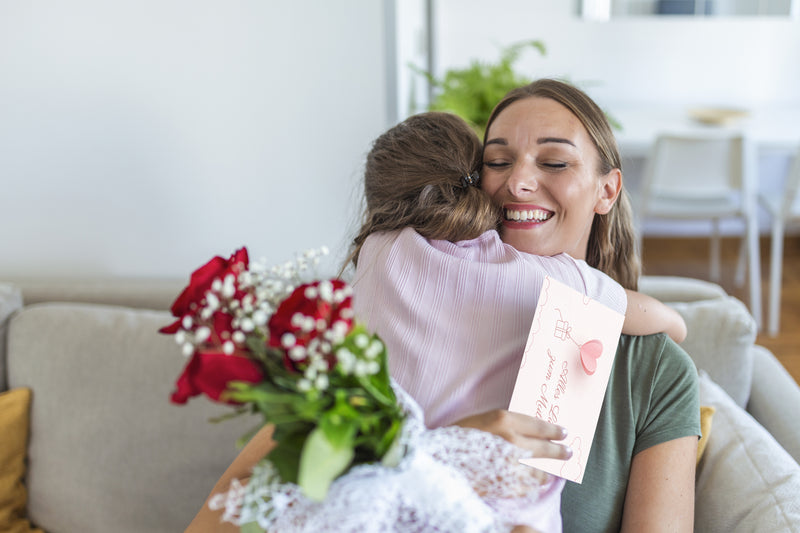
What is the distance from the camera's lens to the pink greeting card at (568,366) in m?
0.82

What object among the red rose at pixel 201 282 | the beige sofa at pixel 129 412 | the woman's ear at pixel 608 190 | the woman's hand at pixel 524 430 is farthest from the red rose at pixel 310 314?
the beige sofa at pixel 129 412

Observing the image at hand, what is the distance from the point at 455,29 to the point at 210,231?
254 cm

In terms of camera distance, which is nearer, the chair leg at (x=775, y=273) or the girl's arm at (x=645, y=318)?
the girl's arm at (x=645, y=318)

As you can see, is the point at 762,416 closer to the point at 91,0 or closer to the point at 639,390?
the point at 639,390

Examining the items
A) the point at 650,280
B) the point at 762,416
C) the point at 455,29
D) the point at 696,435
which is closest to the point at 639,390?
the point at 696,435

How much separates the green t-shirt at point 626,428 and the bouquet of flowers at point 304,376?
0.48 meters

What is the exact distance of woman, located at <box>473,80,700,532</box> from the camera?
97 cm

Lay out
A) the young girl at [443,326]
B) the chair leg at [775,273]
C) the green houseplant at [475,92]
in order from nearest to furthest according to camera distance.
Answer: the young girl at [443,326]
the green houseplant at [475,92]
the chair leg at [775,273]

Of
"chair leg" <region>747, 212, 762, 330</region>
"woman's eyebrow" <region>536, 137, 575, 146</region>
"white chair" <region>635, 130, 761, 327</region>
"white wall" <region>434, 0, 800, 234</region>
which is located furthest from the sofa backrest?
"chair leg" <region>747, 212, 762, 330</region>

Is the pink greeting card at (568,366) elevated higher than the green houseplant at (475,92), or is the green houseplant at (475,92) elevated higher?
the green houseplant at (475,92)

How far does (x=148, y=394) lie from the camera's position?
145 centimetres

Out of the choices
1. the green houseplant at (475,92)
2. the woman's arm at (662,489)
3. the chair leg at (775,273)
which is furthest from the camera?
the chair leg at (775,273)

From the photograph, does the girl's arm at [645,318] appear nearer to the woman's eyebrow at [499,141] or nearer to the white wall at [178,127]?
the woman's eyebrow at [499,141]

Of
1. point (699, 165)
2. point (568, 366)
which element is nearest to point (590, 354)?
point (568, 366)
